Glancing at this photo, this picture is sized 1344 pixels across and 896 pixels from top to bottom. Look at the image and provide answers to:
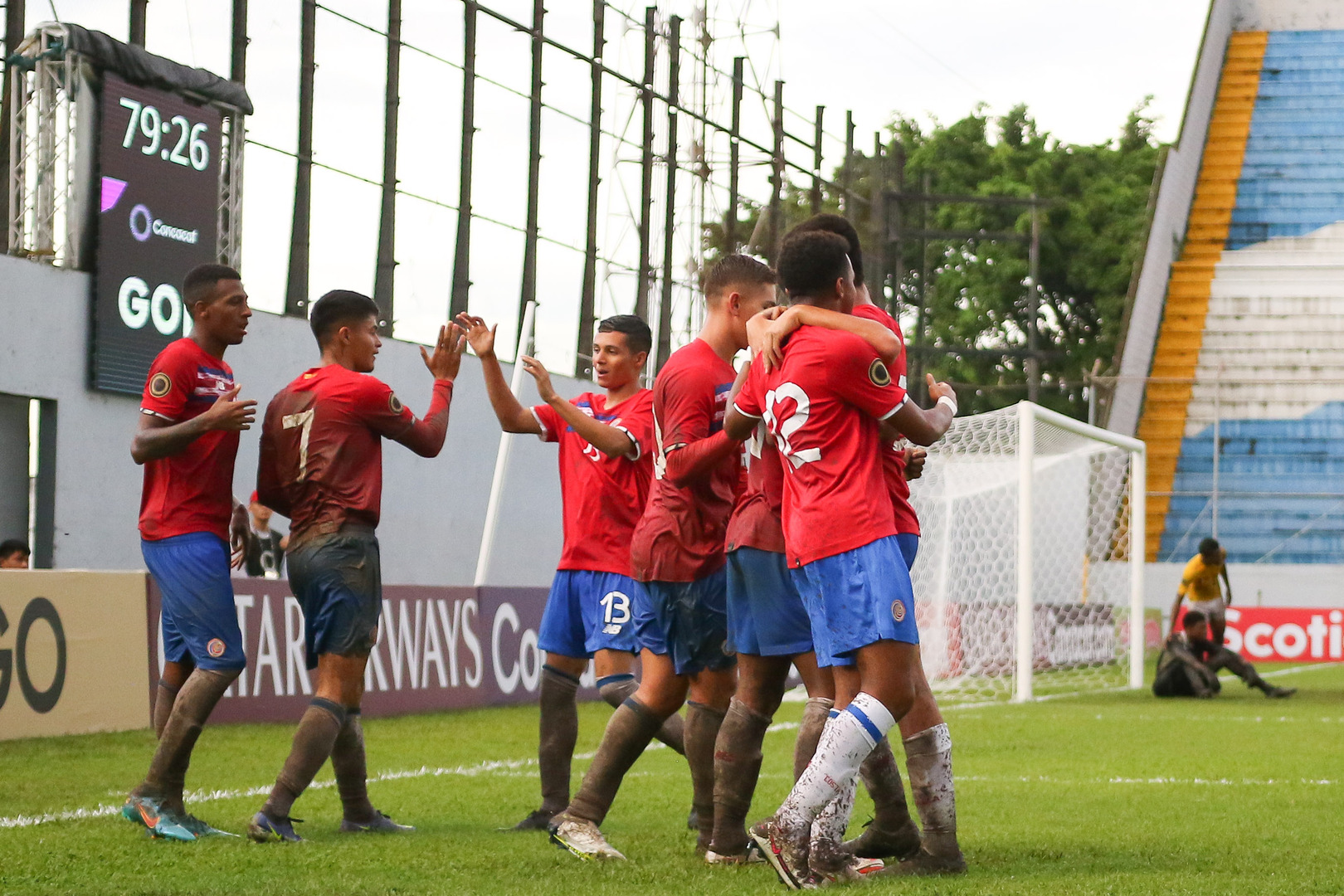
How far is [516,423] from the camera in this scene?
6.97 m

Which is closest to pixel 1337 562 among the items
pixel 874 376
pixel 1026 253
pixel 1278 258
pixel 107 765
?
pixel 1278 258

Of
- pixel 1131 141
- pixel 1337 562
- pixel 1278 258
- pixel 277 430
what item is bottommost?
pixel 1337 562

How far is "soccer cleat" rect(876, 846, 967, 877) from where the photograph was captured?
17.8ft

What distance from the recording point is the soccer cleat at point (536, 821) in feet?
22.5

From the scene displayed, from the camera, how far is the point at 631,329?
691cm

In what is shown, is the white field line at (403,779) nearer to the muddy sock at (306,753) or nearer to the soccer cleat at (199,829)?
the soccer cleat at (199,829)

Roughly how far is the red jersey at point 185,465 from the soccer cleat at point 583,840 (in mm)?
1708

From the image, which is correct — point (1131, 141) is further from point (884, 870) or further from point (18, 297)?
point (884, 870)

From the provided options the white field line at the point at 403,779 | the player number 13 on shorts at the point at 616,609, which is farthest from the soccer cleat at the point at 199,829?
the player number 13 on shorts at the point at 616,609

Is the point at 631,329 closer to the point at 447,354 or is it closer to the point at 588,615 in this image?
the point at 447,354

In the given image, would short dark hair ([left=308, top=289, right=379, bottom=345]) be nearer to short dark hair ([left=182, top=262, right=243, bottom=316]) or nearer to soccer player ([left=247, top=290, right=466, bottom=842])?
soccer player ([left=247, top=290, right=466, bottom=842])

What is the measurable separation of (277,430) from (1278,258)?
33190mm

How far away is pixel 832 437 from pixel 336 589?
2094mm

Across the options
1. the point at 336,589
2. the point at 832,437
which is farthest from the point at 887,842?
the point at 336,589
